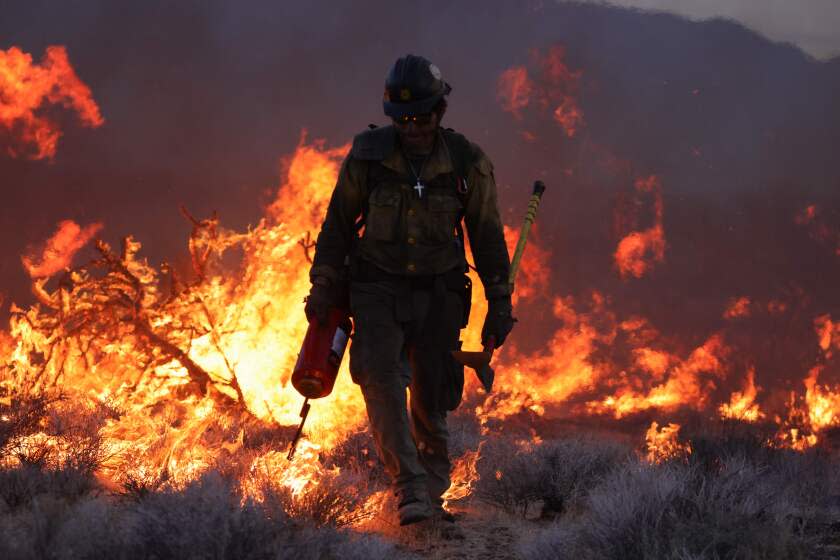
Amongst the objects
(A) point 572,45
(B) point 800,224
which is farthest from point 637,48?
(B) point 800,224

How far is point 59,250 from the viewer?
1207 cm

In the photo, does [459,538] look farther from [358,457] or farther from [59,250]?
[59,250]

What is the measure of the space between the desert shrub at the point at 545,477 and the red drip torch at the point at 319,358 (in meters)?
1.64

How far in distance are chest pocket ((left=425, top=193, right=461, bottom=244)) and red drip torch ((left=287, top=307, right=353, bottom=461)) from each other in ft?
2.46

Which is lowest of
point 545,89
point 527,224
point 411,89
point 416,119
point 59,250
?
point 527,224

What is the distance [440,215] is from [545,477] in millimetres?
Answer: 2087

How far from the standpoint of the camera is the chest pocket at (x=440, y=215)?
5.37 metres

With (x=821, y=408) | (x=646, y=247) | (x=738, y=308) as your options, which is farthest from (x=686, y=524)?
(x=738, y=308)

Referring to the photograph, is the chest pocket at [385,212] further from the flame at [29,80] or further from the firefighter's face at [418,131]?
the flame at [29,80]

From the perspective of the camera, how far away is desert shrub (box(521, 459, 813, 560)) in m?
4.12

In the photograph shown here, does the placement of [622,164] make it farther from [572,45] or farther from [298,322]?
[298,322]

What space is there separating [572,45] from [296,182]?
35069mm

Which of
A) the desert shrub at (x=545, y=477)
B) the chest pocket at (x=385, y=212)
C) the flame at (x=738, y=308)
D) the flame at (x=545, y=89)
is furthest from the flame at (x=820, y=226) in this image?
the chest pocket at (x=385, y=212)

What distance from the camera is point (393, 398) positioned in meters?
5.23
